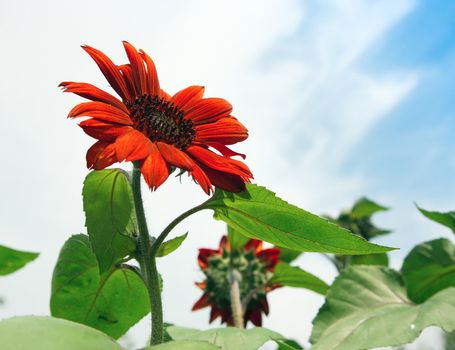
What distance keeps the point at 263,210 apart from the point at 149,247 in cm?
14

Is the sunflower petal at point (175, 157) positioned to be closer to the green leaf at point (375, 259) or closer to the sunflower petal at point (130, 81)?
the sunflower petal at point (130, 81)

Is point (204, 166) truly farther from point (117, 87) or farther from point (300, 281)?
point (300, 281)

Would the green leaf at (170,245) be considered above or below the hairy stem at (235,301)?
below

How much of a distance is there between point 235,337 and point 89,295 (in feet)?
0.67

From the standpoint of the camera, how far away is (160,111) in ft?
2.91

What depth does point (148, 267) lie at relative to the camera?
75 cm

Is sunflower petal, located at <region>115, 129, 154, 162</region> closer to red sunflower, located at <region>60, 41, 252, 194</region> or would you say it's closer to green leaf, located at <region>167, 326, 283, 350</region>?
red sunflower, located at <region>60, 41, 252, 194</region>

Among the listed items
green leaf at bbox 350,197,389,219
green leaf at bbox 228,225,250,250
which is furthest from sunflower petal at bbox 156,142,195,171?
green leaf at bbox 350,197,389,219

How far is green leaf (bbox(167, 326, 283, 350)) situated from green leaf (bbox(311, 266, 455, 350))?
0.14m

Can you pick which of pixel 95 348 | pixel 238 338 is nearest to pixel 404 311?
pixel 238 338

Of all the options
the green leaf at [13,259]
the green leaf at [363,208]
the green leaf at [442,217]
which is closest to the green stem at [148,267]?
the green leaf at [13,259]

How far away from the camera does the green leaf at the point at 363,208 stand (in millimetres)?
2288

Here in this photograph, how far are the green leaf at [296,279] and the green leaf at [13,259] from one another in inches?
23.3

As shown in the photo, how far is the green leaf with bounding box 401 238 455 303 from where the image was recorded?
1.61 m
